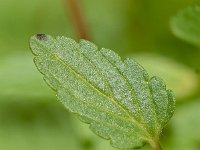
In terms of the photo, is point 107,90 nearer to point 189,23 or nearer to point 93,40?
point 189,23

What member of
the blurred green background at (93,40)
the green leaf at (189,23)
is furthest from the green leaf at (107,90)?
the blurred green background at (93,40)

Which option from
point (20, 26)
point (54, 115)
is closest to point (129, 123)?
point (54, 115)

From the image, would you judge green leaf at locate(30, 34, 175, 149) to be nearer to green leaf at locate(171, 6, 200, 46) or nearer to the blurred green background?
green leaf at locate(171, 6, 200, 46)

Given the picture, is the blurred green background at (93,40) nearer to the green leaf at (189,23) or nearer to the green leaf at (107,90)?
the green leaf at (189,23)

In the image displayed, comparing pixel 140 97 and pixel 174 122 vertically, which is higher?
pixel 174 122

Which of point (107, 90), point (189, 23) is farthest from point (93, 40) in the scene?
point (107, 90)

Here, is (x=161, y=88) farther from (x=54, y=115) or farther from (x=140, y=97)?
(x=54, y=115)

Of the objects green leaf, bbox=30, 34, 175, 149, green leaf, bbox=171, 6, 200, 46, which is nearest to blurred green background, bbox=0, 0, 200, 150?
green leaf, bbox=171, 6, 200, 46
